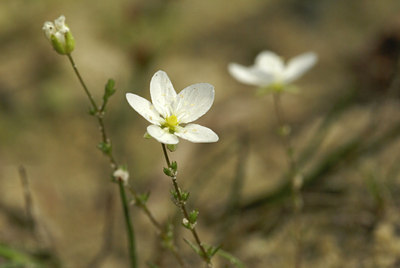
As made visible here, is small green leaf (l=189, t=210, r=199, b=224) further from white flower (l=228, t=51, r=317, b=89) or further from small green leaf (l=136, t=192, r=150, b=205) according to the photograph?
white flower (l=228, t=51, r=317, b=89)

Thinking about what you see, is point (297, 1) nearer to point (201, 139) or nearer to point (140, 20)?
point (140, 20)

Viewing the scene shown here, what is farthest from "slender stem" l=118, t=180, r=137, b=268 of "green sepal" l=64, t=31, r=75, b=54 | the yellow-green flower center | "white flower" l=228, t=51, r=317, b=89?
"white flower" l=228, t=51, r=317, b=89

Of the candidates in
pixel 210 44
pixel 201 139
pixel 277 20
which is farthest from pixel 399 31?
pixel 201 139

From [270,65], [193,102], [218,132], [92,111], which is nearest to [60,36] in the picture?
[92,111]

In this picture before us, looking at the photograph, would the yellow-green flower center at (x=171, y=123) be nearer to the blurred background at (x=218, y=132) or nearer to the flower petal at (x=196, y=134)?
the flower petal at (x=196, y=134)

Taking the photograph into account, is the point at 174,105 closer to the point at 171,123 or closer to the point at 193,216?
the point at 171,123

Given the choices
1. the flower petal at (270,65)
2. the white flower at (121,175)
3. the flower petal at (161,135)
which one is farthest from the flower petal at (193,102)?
the flower petal at (270,65)
